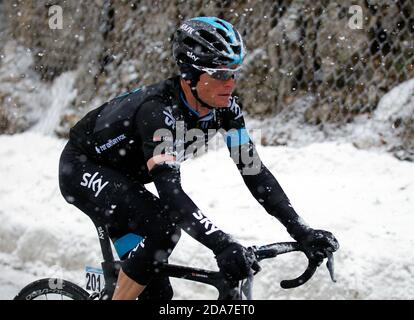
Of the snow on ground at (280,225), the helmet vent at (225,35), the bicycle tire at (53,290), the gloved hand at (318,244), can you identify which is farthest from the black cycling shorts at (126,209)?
the snow on ground at (280,225)

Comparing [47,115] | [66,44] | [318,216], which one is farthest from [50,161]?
[318,216]

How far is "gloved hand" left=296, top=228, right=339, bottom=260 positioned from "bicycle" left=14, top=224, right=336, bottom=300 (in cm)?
3

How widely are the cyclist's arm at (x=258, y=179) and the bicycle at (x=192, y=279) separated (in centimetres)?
20

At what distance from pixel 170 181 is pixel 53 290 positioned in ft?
3.91

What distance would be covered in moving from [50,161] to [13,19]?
123 inches

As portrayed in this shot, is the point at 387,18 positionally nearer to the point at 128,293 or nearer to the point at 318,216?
the point at 318,216

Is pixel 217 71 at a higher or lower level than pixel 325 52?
higher

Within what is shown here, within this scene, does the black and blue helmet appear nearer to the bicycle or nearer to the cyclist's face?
the cyclist's face

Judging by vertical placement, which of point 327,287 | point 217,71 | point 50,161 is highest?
point 217,71

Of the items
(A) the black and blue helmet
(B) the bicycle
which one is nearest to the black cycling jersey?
(B) the bicycle

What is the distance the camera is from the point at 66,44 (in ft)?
30.5

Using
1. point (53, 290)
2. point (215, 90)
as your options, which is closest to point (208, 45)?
point (215, 90)

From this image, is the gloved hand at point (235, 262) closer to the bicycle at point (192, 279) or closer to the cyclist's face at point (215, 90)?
the bicycle at point (192, 279)

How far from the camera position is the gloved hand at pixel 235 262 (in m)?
2.43
